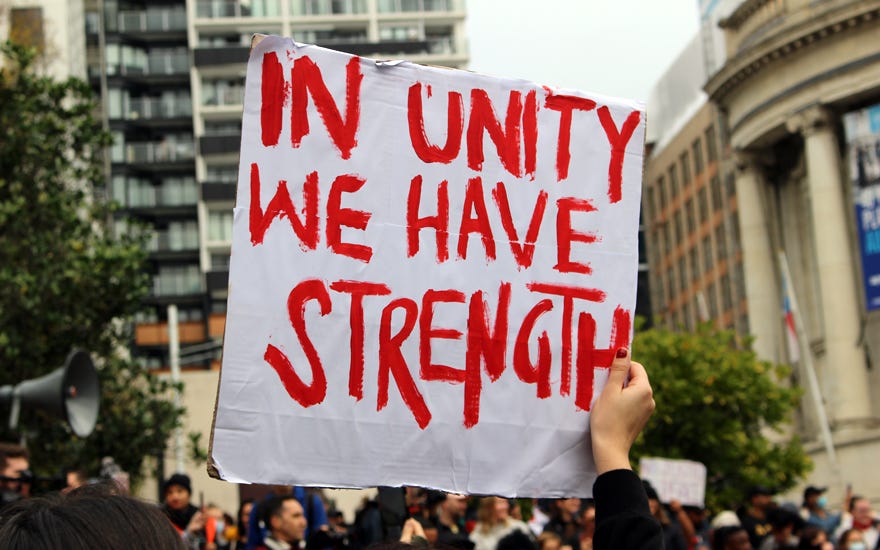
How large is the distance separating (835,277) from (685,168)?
29.1 meters

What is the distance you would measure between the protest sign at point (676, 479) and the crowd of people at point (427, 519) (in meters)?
2.90

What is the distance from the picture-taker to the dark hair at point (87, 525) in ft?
7.34

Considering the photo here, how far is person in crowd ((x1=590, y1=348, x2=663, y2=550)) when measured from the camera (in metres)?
3.05

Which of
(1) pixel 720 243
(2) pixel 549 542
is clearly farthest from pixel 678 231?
(2) pixel 549 542

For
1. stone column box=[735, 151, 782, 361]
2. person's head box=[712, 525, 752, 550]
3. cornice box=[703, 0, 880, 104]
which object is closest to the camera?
person's head box=[712, 525, 752, 550]

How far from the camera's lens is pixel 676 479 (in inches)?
931

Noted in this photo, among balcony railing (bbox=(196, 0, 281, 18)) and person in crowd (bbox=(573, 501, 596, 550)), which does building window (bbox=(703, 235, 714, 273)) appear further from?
person in crowd (bbox=(573, 501, 596, 550))

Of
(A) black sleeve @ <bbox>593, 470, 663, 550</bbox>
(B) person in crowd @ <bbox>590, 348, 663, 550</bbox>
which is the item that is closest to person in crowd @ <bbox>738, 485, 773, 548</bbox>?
(B) person in crowd @ <bbox>590, 348, 663, 550</bbox>

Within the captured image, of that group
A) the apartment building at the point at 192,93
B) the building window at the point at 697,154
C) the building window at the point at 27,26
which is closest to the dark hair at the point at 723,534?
the building window at the point at 27,26

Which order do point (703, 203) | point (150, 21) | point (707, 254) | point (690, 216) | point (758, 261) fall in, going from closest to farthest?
point (758, 261) → point (707, 254) → point (703, 203) → point (690, 216) → point (150, 21)

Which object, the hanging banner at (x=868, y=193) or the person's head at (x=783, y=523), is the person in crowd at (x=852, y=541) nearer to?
the person's head at (x=783, y=523)

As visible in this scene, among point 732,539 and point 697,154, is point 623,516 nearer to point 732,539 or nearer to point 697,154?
point 732,539

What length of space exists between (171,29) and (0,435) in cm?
6782

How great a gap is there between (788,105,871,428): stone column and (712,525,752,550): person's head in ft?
144
